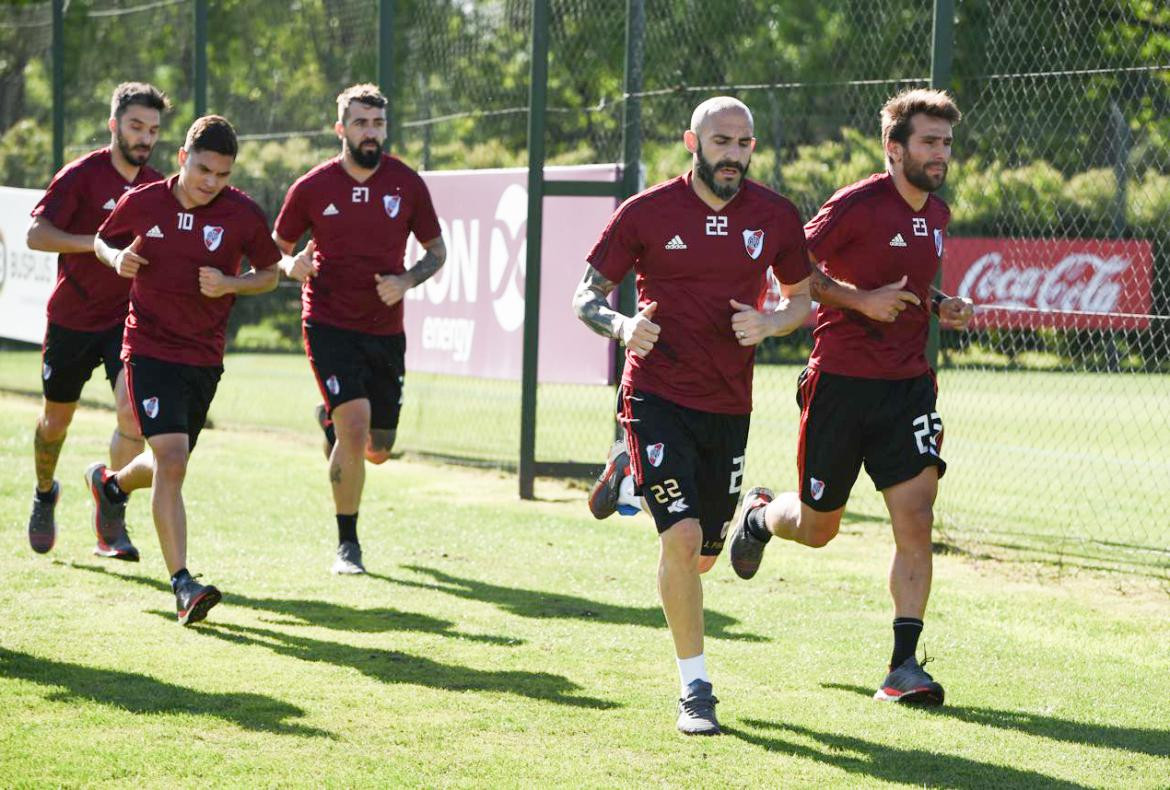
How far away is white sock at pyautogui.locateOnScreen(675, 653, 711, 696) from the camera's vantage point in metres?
5.45

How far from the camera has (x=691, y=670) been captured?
546cm

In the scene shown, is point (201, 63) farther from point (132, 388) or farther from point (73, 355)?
point (132, 388)

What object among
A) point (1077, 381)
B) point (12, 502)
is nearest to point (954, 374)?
point (1077, 381)

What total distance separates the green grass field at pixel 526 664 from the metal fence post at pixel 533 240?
3.15 feet

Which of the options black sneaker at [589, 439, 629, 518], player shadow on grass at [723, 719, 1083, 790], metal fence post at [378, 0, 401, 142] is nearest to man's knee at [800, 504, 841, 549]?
black sneaker at [589, 439, 629, 518]

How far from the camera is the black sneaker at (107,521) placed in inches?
320

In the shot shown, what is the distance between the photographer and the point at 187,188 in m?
7.11

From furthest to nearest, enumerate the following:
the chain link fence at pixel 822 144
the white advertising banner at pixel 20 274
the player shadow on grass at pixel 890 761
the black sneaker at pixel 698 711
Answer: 1. the white advertising banner at pixel 20 274
2. the chain link fence at pixel 822 144
3. the black sneaker at pixel 698 711
4. the player shadow on grass at pixel 890 761

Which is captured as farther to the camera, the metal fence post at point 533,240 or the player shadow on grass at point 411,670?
the metal fence post at point 533,240

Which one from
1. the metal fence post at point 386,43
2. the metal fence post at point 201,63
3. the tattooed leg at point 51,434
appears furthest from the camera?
the metal fence post at point 201,63

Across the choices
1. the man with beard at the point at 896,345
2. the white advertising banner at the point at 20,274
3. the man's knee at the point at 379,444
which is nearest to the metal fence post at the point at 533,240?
the man's knee at the point at 379,444

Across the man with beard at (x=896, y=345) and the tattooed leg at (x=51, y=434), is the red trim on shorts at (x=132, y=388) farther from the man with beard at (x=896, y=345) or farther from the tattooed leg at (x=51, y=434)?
the man with beard at (x=896, y=345)

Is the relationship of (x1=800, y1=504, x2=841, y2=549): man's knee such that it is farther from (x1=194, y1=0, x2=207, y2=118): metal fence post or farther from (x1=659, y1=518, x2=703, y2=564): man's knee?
(x1=194, y1=0, x2=207, y2=118): metal fence post

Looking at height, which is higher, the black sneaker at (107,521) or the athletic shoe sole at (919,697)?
the black sneaker at (107,521)
